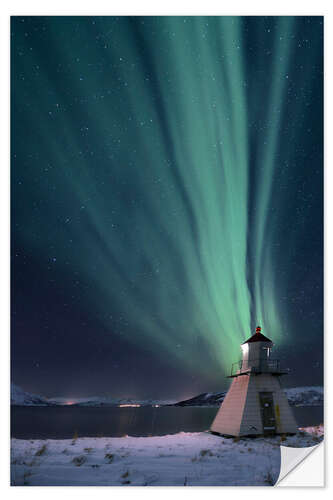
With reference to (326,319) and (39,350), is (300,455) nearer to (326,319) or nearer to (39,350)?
(326,319)

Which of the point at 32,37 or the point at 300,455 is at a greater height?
the point at 32,37

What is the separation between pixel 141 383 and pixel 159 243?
3.59 m

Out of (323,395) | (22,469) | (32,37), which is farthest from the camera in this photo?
(32,37)

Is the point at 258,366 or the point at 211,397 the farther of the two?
the point at 211,397

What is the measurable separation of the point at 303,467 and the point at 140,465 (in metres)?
2.32

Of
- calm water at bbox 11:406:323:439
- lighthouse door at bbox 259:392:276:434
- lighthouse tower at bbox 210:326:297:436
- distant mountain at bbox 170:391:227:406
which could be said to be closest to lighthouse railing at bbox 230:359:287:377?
lighthouse tower at bbox 210:326:297:436

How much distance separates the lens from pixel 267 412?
7.56 m

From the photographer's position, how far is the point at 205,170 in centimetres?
603

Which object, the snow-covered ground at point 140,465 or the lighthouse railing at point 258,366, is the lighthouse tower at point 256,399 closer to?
the lighthouse railing at point 258,366

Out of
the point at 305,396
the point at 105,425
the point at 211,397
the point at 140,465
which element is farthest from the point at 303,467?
the point at 105,425

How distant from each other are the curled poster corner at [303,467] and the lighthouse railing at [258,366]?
107 inches

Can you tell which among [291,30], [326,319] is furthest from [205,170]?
[326,319]

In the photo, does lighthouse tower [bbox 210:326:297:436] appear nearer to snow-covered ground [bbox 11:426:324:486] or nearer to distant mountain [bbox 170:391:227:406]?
distant mountain [bbox 170:391:227:406]

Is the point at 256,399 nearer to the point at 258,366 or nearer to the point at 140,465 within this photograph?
the point at 258,366
